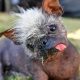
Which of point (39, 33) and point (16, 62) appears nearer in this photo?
point (39, 33)

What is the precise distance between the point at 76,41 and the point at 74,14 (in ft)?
6.18

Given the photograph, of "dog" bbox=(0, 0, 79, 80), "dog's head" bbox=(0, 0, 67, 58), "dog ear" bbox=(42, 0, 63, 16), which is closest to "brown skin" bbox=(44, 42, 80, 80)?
"dog" bbox=(0, 0, 79, 80)

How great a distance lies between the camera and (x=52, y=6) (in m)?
2.53

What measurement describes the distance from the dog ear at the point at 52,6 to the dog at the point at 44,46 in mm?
12

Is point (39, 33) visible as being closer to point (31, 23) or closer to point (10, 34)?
point (31, 23)

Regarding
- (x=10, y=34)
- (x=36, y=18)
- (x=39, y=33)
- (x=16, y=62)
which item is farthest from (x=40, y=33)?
(x=16, y=62)

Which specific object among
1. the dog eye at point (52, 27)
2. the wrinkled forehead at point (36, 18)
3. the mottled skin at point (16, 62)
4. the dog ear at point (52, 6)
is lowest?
the mottled skin at point (16, 62)

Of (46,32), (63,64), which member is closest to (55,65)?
(63,64)

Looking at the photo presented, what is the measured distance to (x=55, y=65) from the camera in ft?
8.41

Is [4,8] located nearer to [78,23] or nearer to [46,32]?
[78,23]

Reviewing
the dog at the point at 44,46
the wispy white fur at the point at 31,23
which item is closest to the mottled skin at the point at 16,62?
the dog at the point at 44,46

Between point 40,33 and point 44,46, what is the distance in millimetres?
77

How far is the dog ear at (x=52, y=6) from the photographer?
251 cm

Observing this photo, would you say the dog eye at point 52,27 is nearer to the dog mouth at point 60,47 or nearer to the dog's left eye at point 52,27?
the dog's left eye at point 52,27
